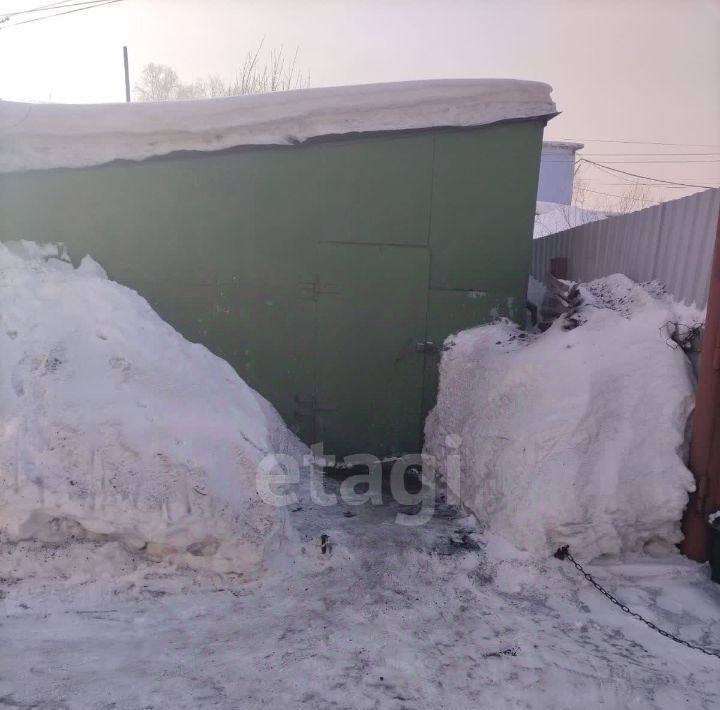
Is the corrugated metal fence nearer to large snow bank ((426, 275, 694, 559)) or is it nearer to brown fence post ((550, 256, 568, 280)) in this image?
brown fence post ((550, 256, 568, 280))

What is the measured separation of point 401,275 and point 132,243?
2.53 meters

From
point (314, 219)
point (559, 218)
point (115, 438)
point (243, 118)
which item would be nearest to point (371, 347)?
point (314, 219)

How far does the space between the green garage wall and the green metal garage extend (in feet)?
0.05

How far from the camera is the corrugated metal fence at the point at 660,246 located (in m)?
4.49

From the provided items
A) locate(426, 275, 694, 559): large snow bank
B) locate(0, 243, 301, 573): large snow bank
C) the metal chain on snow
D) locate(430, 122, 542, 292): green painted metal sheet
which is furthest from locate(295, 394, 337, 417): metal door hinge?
the metal chain on snow

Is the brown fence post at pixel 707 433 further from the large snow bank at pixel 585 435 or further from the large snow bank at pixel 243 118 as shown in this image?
the large snow bank at pixel 243 118

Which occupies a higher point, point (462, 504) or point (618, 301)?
point (618, 301)

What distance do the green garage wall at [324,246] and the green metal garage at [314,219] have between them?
0.01 meters

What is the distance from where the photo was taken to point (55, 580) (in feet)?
12.1

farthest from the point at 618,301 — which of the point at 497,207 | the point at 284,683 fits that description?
the point at 284,683

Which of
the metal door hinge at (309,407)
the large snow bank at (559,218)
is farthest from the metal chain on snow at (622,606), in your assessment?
the large snow bank at (559,218)

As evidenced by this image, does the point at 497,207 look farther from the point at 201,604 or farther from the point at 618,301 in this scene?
the point at 201,604

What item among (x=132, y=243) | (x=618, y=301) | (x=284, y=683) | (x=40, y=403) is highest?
(x=132, y=243)

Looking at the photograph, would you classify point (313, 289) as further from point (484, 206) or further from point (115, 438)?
point (115, 438)
